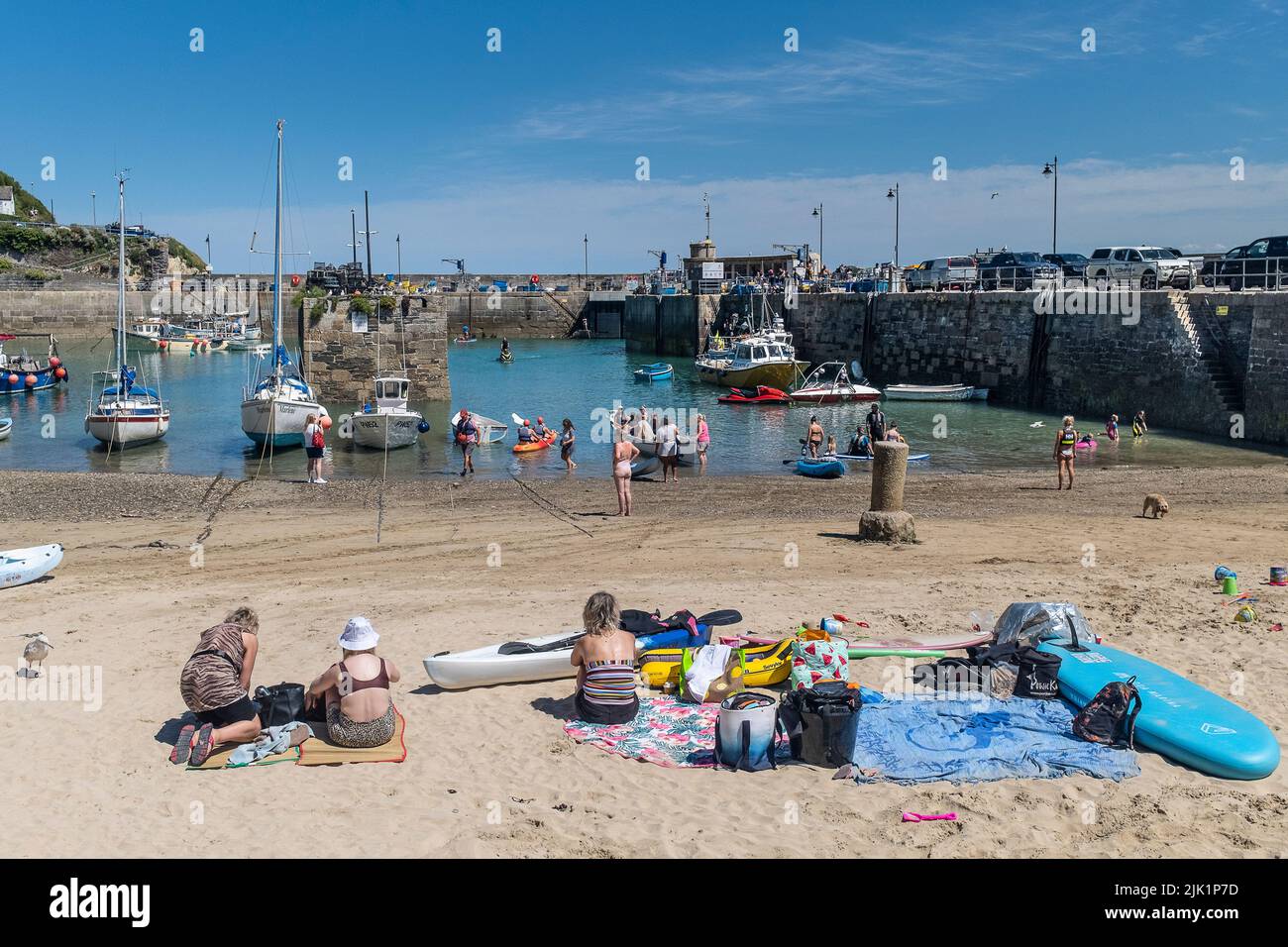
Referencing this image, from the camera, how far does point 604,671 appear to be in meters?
8.01

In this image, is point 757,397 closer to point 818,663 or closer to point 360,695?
point 818,663

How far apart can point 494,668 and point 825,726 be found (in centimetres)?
282

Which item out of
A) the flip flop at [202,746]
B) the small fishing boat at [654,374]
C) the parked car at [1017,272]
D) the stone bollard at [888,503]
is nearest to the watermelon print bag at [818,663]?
the flip flop at [202,746]

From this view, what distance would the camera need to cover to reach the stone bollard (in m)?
14.9

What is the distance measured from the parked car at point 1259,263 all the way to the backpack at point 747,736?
28.6m

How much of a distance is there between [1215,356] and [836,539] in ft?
62.8

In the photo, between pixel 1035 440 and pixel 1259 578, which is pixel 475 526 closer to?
pixel 1259 578

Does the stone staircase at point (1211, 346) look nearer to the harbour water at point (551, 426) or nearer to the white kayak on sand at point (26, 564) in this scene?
the harbour water at point (551, 426)

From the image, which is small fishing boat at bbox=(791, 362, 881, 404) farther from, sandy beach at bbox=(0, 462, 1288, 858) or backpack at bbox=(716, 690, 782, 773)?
backpack at bbox=(716, 690, 782, 773)

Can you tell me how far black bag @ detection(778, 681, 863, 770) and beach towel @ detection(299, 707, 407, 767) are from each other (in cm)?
265

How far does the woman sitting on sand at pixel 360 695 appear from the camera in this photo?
24.5ft

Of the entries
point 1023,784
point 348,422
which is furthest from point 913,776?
point 348,422

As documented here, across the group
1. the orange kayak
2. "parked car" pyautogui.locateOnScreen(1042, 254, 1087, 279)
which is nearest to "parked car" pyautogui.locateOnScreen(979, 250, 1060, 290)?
"parked car" pyautogui.locateOnScreen(1042, 254, 1087, 279)

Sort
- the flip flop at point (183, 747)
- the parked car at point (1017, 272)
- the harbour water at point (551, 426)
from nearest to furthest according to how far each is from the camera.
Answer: the flip flop at point (183, 747)
the harbour water at point (551, 426)
the parked car at point (1017, 272)
